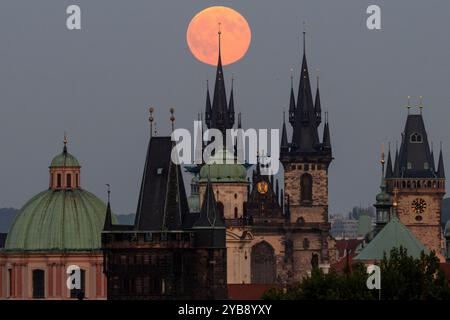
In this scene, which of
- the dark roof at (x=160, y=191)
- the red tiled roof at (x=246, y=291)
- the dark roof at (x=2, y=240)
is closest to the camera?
the dark roof at (x=160, y=191)

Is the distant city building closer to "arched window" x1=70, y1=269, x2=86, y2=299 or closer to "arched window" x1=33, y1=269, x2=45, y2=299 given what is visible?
"arched window" x1=33, y1=269, x2=45, y2=299

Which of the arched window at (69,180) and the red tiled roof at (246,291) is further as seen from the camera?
the arched window at (69,180)

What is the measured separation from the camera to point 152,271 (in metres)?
143

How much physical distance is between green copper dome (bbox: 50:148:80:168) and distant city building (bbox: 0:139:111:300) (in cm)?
116

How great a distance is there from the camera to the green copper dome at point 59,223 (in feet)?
593

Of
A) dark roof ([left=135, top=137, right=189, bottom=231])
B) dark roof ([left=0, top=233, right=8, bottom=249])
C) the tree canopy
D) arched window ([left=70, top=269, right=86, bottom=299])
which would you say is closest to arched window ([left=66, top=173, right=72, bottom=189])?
arched window ([left=70, top=269, right=86, bottom=299])

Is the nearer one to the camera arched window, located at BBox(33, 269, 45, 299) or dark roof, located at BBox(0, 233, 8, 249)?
arched window, located at BBox(33, 269, 45, 299)

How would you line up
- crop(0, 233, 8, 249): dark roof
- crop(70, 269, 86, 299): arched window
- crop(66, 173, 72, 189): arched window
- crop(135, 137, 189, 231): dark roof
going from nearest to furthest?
crop(135, 137, 189, 231): dark roof → crop(70, 269, 86, 299): arched window → crop(66, 173, 72, 189): arched window → crop(0, 233, 8, 249): dark roof

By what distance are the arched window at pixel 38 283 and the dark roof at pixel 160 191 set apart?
32.3m

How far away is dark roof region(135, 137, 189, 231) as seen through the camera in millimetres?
143125

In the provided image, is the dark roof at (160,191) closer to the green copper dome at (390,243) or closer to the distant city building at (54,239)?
the distant city building at (54,239)

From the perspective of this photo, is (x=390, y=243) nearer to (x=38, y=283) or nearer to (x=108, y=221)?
(x=38, y=283)

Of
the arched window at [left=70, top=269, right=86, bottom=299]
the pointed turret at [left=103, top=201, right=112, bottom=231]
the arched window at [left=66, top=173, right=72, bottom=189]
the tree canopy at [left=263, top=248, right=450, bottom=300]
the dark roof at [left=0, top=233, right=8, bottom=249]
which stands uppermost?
the arched window at [left=66, top=173, right=72, bottom=189]

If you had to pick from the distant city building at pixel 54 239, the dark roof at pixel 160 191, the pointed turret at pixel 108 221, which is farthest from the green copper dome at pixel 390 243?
the dark roof at pixel 160 191
